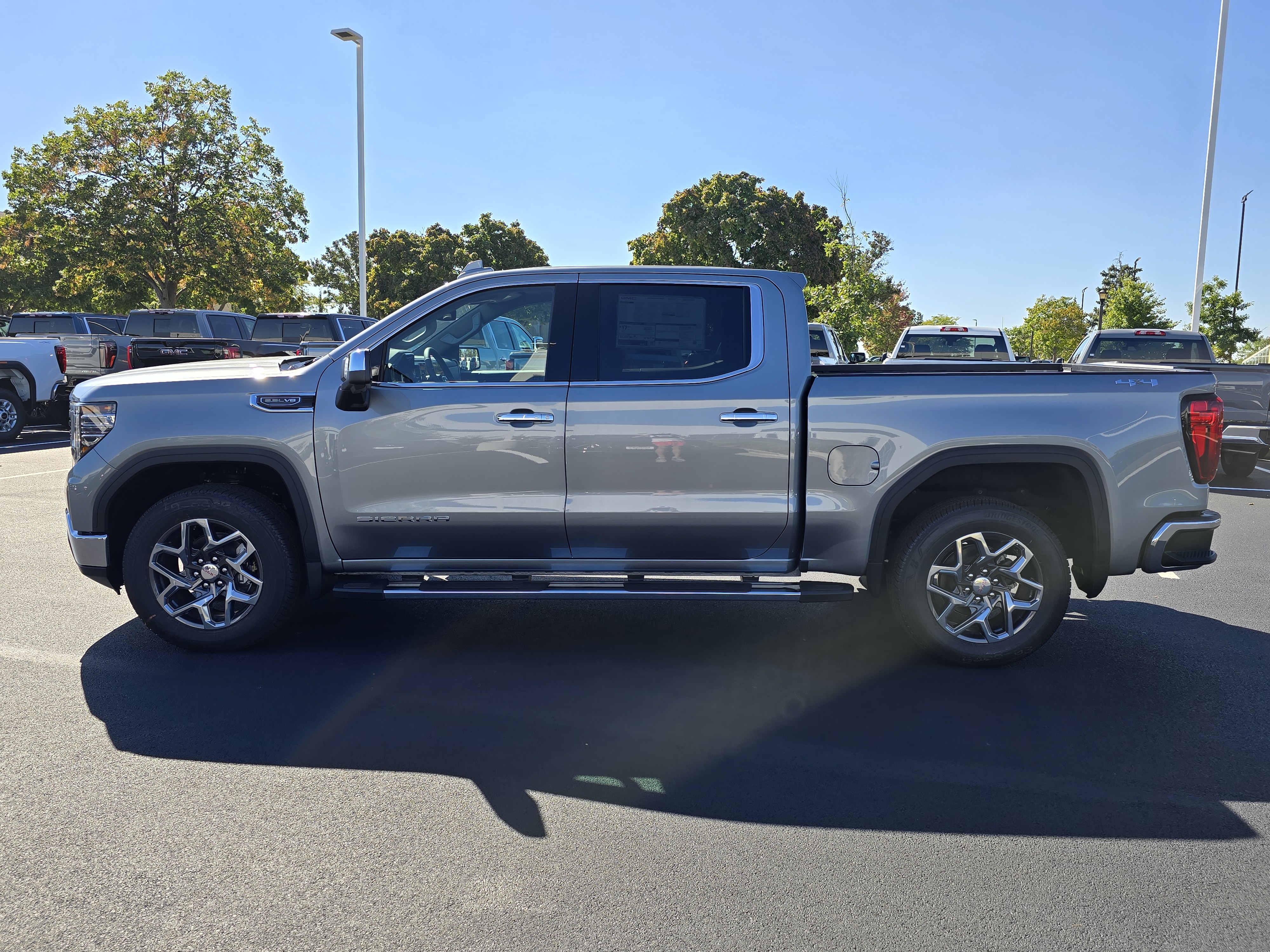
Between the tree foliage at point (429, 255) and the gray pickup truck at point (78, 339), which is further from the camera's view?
the tree foliage at point (429, 255)

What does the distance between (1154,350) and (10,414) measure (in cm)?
1635

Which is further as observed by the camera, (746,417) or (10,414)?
(10,414)

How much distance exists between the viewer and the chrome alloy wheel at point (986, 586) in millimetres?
5008

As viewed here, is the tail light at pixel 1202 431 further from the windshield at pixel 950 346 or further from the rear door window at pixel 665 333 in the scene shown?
the windshield at pixel 950 346

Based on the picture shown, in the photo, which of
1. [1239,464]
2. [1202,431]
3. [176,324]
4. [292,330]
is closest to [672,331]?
[1202,431]

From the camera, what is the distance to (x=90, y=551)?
516 cm

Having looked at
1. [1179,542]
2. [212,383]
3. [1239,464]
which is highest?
[212,383]

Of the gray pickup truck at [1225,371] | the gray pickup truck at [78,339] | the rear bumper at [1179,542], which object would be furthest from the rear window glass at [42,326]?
the rear bumper at [1179,542]

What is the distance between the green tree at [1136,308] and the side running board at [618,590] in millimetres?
51531

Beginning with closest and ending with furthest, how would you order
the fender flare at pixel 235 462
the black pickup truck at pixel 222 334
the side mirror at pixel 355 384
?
the side mirror at pixel 355 384 < the fender flare at pixel 235 462 < the black pickup truck at pixel 222 334

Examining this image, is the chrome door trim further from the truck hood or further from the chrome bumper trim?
the chrome bumper trim

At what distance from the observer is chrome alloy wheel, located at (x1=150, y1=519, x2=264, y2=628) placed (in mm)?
5168

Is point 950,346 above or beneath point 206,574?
above

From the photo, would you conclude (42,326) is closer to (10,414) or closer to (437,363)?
(10,414)
